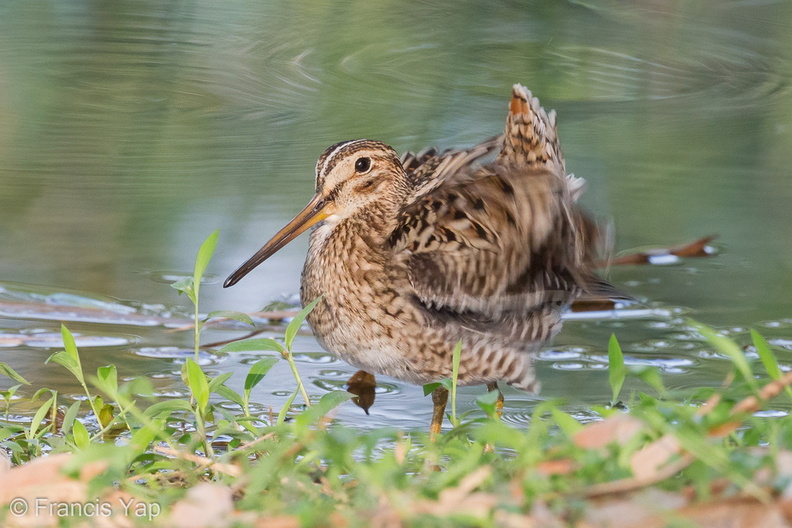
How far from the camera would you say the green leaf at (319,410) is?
2256 mm

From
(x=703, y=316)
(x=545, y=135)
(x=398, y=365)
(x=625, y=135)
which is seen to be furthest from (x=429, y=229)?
(x=625, y=135)

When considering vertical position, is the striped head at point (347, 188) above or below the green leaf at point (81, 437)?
above

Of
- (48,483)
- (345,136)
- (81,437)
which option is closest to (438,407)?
(81,437)

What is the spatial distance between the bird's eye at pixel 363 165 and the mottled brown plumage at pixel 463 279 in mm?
248

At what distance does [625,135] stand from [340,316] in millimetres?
3065

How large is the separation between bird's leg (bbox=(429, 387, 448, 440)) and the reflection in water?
13 centimetres

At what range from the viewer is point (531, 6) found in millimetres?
8273

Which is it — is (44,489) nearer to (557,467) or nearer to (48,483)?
(48,483)

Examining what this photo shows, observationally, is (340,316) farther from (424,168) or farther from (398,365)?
(424,168)

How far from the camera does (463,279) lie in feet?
11.8

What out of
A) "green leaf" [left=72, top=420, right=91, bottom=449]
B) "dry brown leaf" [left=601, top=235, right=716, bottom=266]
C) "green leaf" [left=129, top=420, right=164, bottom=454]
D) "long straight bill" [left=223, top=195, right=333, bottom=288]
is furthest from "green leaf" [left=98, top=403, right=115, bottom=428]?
"dry brown leaf" [left=601, top=235, right=716, bottom=266]

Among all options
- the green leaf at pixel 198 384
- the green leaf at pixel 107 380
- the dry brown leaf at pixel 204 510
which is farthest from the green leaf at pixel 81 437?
the dry brown leaf at pixel 204 510

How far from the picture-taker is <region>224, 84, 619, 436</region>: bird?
3.54 metres

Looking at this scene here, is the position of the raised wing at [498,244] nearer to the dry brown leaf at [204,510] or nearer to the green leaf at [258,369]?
the green leaf at [258,369]
